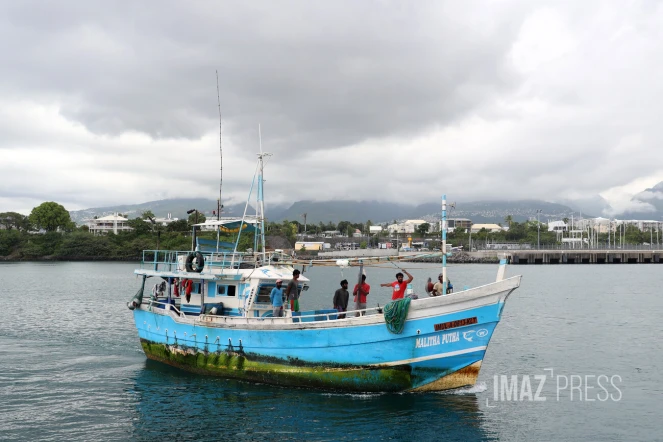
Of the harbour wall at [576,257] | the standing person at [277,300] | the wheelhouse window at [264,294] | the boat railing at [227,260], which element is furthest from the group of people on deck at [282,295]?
the harbour wall at [576,257]

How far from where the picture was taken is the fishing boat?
15578mm

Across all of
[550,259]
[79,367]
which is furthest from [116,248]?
[79,367]

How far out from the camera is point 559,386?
20.0 meters

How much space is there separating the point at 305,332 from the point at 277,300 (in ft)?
5.53

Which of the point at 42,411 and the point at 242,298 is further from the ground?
the point at 242,298

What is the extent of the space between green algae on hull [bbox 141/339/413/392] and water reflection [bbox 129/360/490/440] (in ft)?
1.08

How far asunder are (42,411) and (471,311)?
498 inches

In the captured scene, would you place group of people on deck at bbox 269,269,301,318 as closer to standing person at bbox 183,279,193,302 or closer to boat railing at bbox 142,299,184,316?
standing person at bbox 183,279,193,302

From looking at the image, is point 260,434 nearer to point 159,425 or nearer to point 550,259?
point 159,425

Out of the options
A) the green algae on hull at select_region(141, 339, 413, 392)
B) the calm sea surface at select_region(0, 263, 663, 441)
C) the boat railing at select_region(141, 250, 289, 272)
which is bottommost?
the calm sea surface at select_region(0, 263, 663, 441)

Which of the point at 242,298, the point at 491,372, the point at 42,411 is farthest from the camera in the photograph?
the point at 491,372

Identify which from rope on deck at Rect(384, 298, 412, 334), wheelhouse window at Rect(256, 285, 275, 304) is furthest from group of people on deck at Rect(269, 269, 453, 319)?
rope on deck at Rect(384, 298, 412, 334)

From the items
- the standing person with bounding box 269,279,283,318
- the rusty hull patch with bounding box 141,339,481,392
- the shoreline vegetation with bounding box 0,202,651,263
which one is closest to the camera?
the rusty hull patch with bounding box 141,339,481,392

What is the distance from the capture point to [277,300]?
17.9 m
